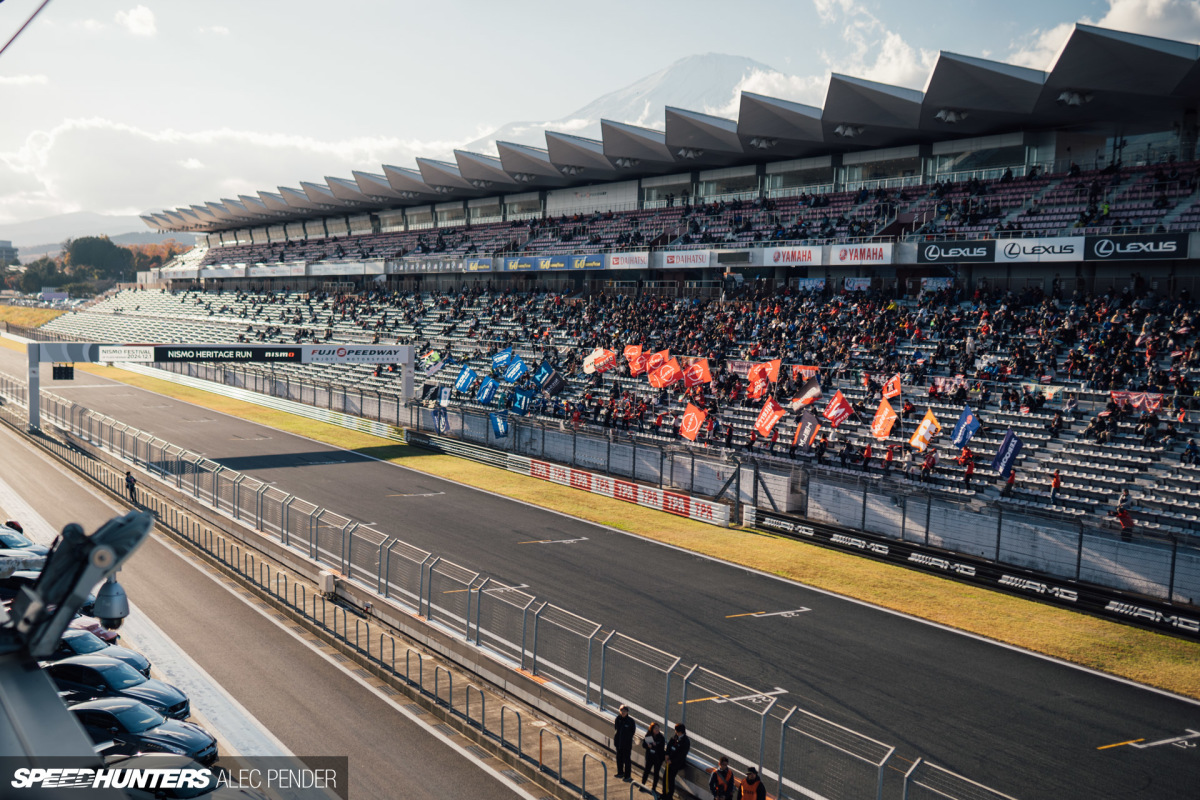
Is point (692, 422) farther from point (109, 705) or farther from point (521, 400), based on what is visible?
point (109, 705)

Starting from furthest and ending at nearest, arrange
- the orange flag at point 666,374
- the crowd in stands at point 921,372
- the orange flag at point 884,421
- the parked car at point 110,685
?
the orange flag at point 666,374, the orange flag at point 884,421, the crowd in stands at point 921,372, the parked car at point 110,685

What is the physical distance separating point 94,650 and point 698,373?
2413 centimetres

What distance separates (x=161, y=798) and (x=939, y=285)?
3776 centimetres

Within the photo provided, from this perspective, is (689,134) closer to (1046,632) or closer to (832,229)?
(832,229)

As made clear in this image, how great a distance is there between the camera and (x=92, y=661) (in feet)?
48.9

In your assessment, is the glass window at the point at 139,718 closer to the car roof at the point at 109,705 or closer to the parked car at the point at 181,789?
the car roof at the point at 109,705

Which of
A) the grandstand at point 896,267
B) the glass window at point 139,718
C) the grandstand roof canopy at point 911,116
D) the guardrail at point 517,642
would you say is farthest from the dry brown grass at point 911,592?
the grandstand roof canopy at point 911,116

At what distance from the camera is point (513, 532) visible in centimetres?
2808

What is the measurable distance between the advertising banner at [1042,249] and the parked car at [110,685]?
3382 cm

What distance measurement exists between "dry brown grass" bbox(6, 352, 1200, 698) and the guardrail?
745 cm

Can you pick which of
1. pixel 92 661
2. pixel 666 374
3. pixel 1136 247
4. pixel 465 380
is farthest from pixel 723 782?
pixel 465 380

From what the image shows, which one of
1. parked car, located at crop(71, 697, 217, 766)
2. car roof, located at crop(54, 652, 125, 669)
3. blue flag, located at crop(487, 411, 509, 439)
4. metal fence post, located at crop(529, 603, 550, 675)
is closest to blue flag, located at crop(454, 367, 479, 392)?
blue flag, located at crop(487, 411, 509, 439)

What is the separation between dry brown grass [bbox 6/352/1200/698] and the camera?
18.6m

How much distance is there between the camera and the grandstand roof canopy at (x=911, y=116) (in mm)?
32406
